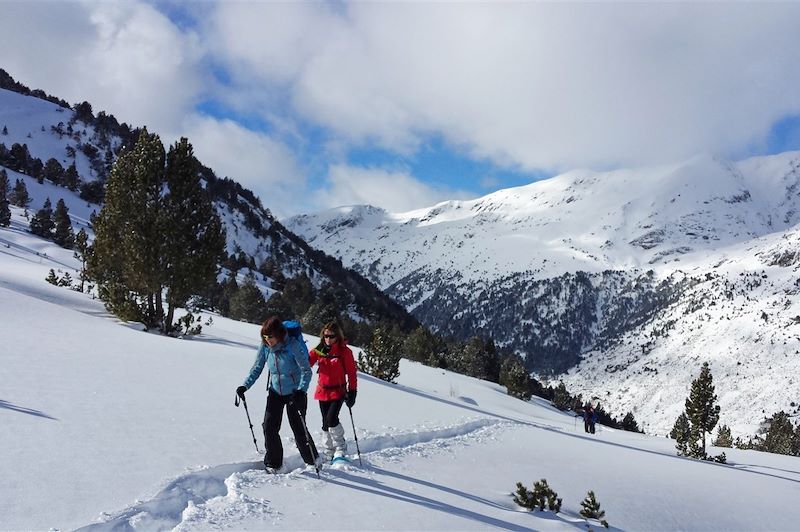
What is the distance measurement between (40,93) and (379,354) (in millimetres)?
200221

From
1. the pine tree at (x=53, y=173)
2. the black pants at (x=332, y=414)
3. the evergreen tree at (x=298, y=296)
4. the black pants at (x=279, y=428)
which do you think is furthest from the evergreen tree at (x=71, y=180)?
the black pants at (x=279, y=428)

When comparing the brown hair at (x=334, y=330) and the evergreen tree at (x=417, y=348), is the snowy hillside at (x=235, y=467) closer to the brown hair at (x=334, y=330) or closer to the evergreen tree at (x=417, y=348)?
the brown hair at (x=334, y=330)

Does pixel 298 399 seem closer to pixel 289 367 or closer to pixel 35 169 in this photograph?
pixel 289 367

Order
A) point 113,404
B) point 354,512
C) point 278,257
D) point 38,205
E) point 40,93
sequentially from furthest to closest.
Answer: point 40,93
point 278,257
point 38,205
point 113,404
point 354,512

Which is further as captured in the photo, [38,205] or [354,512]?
[38,205]

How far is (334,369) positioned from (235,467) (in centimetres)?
225

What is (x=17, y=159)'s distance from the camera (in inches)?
4577

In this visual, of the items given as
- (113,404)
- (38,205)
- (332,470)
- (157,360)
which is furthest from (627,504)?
(38,205)

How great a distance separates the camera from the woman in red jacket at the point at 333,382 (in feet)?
27.8

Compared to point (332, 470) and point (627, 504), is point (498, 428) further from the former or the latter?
point (332, 470)

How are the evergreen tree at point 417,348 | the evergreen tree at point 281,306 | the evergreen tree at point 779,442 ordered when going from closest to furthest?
the evergreen tree at point 779,442, the evergreen tree at point 417,348, the evergreen tree at point 281,306

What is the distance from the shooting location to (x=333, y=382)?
8.70 metres

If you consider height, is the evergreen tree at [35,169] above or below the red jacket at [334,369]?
above

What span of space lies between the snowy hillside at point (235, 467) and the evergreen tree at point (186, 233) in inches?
219
